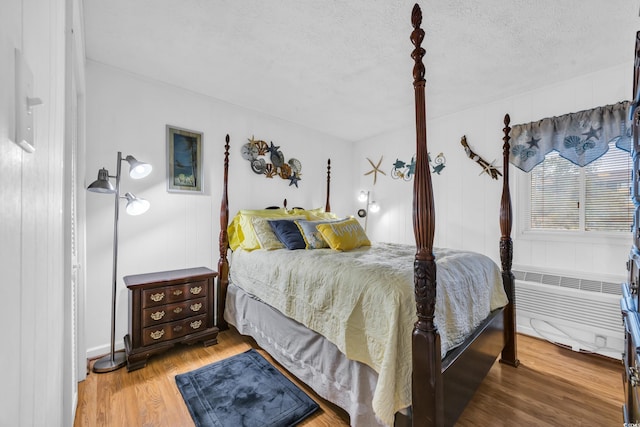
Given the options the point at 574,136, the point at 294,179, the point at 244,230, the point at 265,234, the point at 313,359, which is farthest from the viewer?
the point at 294,179

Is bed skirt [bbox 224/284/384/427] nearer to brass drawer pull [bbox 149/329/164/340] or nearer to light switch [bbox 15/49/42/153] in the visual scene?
brass drawer pull [bbox 149/329/164/340]

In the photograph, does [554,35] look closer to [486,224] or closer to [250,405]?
[486,224]

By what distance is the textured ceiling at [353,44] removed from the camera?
1.75 m

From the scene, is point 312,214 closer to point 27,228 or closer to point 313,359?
point 313,359

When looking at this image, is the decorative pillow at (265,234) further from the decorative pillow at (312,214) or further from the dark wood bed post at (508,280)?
the dark wood bed post at (508,280)

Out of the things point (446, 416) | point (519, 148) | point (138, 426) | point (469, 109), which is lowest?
point (138, 426)

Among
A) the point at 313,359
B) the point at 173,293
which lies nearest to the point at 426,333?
the point at 313,359

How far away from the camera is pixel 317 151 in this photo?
161 inches

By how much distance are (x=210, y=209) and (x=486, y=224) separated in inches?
123

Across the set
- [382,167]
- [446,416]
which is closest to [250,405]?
[446,416]

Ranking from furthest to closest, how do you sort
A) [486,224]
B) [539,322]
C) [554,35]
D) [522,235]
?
[486,224] → [522,235] → [539,322] → [554,35]

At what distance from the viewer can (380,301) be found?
55.4 inches

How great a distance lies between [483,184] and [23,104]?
3636 millimetres

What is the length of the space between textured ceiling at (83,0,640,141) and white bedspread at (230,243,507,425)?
1.64 metres
